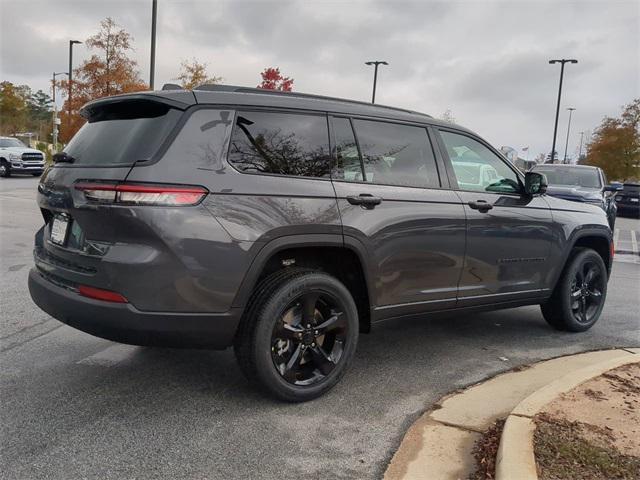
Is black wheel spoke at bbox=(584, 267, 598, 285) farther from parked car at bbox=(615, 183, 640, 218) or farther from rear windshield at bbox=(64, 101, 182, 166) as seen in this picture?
parked car at bbox=(615, 183, 640, 218)

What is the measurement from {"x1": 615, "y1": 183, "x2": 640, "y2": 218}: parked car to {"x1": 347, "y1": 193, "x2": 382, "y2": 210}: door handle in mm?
25684

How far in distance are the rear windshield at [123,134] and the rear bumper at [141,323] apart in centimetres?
79

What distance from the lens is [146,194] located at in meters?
2.99

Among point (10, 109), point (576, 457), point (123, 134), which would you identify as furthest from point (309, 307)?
point (10, 109)

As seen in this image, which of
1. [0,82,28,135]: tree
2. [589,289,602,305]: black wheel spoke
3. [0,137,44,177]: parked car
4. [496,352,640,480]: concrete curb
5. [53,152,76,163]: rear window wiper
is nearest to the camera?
[496,352,640,480]: concrete curb

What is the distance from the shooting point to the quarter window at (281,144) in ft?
11.0

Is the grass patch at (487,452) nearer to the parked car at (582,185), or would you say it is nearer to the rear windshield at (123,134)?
the rear windshield at (123,134)

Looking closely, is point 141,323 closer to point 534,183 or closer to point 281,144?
point 281,144

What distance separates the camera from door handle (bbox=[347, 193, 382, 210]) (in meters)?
3.65

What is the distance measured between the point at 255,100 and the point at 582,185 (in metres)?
11.4

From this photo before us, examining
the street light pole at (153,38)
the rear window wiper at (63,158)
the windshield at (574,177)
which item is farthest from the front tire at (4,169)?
the rear window wiper at (63,158)

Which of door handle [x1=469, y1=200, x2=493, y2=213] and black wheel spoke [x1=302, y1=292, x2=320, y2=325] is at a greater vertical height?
door handle [x1=469, y1=200, x2=493, y2=213]

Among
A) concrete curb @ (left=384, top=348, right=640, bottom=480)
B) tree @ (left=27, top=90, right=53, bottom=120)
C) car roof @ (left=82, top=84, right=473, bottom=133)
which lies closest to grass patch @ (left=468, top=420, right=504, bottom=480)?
concrete curb @ (left=384, top=348, right=640, bottom=480)

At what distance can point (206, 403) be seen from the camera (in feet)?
11.5
